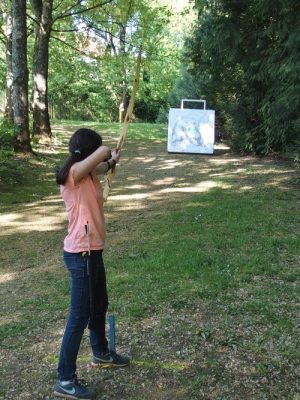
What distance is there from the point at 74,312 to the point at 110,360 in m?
0.60

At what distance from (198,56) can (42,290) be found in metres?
8.10

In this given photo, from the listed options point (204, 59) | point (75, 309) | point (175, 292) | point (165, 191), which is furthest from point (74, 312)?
point (204, 59)

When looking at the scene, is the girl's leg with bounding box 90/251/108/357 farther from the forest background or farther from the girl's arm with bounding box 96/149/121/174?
the forest background

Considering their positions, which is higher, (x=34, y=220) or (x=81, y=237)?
(x=81, y=237)

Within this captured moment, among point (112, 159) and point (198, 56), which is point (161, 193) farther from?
point (112, 159)

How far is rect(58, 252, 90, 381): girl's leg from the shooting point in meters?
2.90

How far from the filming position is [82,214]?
9.59 ft

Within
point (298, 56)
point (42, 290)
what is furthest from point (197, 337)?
point (298, 56)

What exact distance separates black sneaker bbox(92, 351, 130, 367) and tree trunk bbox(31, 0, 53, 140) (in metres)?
12.9

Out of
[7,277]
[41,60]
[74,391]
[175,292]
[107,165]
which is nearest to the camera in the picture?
[74,391]

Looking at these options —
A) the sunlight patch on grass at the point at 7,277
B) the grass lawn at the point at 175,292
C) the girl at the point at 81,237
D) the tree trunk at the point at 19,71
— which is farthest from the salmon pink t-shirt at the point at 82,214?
the tree trunk at the point at 19,71

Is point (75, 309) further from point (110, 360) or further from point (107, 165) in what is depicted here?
point (107, 165)

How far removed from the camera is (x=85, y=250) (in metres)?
2.89

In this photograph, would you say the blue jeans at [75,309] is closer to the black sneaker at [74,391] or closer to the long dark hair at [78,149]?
the black sneaker at [74,391]
